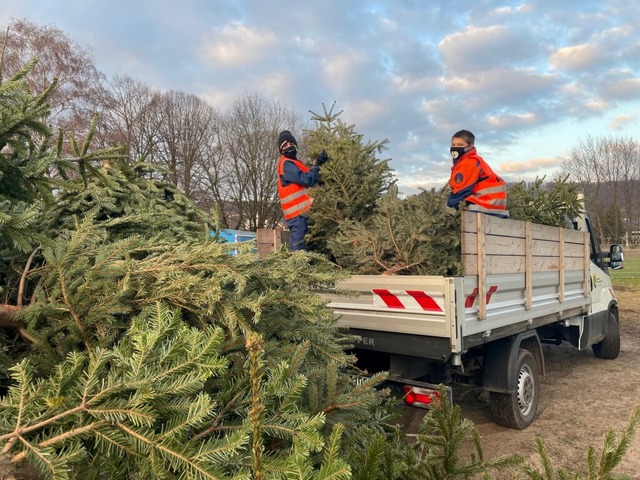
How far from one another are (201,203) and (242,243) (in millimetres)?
26530

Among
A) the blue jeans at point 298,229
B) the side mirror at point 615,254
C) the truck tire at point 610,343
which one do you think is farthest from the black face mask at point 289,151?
the truck tire at point 610,343

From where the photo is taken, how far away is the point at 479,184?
4871mm

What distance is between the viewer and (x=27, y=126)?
1.85 metres

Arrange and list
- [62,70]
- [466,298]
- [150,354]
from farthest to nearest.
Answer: [62,70] → [466,298] → [150,354]

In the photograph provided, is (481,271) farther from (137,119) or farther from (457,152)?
(137,119)

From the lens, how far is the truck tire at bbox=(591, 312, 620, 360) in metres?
7.14

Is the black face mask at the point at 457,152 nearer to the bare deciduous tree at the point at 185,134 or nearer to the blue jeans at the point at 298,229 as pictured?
the blue jeans at the point at 298,229

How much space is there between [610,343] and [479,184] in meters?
4.32

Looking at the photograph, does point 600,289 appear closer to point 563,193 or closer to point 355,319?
point 563,193

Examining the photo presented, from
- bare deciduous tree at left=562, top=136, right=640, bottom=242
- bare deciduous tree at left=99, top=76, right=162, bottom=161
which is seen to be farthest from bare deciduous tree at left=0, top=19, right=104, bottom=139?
bare deciduous tree at left=562, top=136, right=640, bottom=242

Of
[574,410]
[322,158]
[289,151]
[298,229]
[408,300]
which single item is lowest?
[574,410]

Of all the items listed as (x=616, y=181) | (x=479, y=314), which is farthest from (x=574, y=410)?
(x=616, y=181)

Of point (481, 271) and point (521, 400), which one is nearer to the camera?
point (481, 271)

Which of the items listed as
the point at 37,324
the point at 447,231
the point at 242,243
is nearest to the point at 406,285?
the point at 447,231
